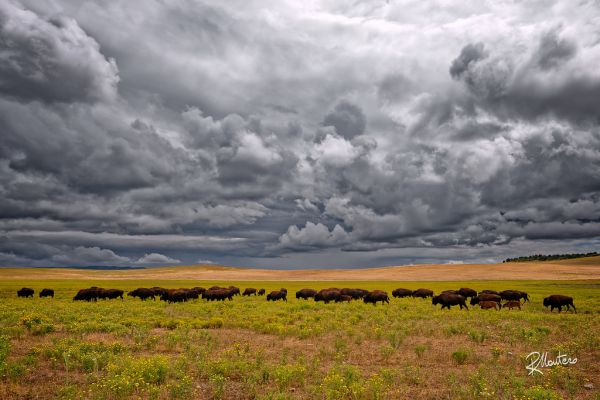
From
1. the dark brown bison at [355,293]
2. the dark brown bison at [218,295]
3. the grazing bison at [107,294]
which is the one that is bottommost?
the dark brown bison at [355,293]

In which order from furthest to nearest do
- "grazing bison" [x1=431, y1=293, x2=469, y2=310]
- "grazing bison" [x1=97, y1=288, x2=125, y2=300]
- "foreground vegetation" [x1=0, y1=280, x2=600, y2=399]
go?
"grazing bison" [x1=97, y1=288, x2=125, y2=300] → "grazing bison" [x1=431, y1=293, x2=469, y2=310] → "foreground vegetation" [x1=0, y1=280, x2=600, y2=399]

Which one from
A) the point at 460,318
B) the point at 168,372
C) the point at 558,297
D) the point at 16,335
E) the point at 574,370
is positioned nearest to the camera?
the point at 168,372

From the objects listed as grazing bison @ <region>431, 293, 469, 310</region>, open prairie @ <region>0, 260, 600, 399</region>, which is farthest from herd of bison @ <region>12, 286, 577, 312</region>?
open prairie @ <region>0, 260, 600, 399</region>

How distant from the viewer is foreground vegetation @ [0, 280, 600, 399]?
406 inches

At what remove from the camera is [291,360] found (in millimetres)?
13898

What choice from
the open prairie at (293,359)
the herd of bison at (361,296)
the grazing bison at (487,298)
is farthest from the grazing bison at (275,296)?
the open prairie at (293,359)

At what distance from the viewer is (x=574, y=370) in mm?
12562

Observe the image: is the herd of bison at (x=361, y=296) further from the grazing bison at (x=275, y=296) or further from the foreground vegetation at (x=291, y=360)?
the foreground vegetation at (x=291, y=360)

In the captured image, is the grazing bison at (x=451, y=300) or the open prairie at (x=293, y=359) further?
the grazing bison at (x=451, y=300)

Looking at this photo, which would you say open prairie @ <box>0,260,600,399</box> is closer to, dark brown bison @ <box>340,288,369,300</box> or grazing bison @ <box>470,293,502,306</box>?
grazing bison @ <box>470,293,502,306</box>

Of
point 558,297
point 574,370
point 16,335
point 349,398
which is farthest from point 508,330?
point 16,335

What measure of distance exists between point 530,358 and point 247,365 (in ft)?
33.0

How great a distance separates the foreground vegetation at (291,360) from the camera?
10305 millimetres

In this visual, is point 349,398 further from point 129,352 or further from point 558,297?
point 558,297
